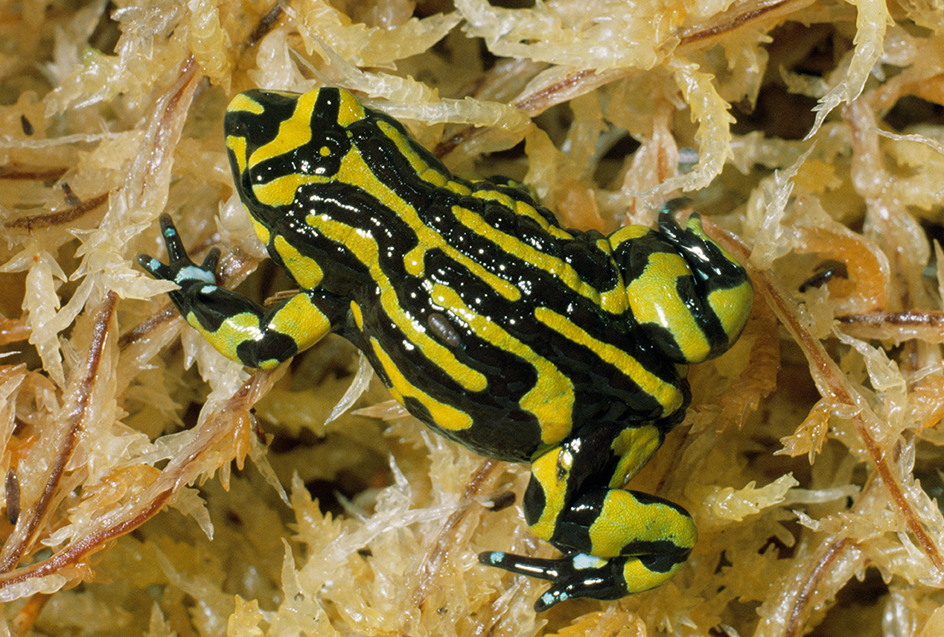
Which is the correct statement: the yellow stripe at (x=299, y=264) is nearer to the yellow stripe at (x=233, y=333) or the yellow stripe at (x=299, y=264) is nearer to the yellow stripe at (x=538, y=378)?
the yellow stripe at (x=233, y=333)

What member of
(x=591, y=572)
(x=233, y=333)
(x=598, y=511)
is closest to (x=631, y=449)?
(x=598, y=511)

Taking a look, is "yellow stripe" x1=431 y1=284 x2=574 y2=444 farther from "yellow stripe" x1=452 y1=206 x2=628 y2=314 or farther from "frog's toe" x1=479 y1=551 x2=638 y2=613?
"frog's toe" x1=479 y1=551 x2=638 y2=613

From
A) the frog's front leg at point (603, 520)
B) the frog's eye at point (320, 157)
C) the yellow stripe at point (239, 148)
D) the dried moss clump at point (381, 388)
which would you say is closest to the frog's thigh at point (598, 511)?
the frog's front leg at point (603, 520)

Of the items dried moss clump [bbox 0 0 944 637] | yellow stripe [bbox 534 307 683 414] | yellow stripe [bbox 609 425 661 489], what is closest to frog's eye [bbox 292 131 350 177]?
dried moss clump [bbox 0 0 944 637]

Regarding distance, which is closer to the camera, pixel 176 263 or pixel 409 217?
pixel 409 217

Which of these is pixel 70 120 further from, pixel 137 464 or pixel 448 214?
pixel 448 214

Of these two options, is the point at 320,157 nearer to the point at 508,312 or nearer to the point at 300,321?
the point at 300,321

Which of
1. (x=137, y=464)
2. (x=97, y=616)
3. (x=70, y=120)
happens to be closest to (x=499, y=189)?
(x=137, y=464)
